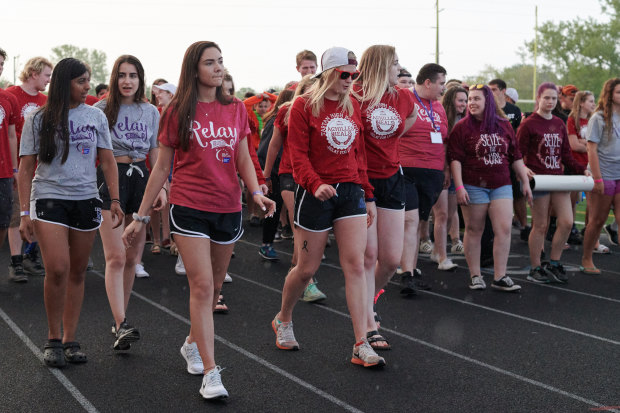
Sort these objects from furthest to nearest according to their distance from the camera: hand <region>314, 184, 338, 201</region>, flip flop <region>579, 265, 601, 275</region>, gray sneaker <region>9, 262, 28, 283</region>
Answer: flip flop <region>579, 265, 601, 275</region> < gray sneaker <region>9, 262, 28, 283</region> < hand <region>314, 184, 338, 201</region>

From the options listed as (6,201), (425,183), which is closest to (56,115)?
(6,201)

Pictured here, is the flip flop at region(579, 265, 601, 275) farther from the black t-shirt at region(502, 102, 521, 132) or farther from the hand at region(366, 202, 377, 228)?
the hand at region(366, 202, 377, 228)

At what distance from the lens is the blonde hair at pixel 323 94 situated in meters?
5.26

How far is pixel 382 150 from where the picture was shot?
5895 millimetres

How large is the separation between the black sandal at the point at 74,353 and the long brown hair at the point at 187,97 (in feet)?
5.69

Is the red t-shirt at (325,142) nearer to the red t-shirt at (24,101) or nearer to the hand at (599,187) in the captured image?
the red t-shirt at (24,101)

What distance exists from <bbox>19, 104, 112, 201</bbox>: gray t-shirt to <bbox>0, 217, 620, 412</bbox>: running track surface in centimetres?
118

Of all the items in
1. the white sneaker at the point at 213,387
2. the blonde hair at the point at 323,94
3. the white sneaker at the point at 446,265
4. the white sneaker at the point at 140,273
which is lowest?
the white sneaker at the point at 446,265

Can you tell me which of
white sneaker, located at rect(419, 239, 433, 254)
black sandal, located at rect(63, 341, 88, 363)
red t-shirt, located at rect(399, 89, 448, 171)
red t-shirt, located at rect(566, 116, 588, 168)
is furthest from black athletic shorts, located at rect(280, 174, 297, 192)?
red t-shirt, located at rect(566, 116, 588, 168)

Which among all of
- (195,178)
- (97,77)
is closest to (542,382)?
(195,178)

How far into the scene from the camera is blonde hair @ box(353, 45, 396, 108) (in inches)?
227

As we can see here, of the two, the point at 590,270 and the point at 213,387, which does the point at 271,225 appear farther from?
the point at 213,387

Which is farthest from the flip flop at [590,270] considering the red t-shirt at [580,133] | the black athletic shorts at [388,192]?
the black athletic shorts at [388,192]

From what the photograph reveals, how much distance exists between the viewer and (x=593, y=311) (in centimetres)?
730
